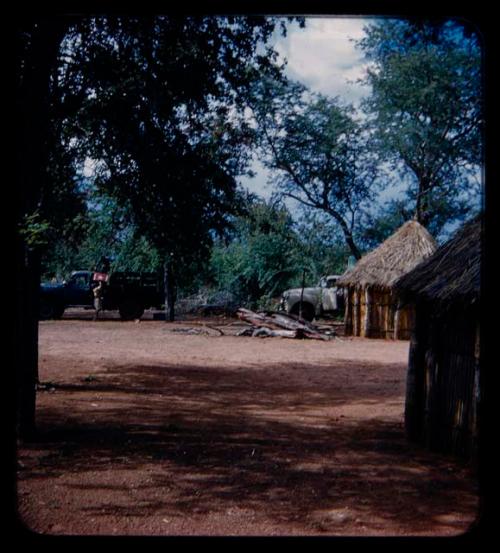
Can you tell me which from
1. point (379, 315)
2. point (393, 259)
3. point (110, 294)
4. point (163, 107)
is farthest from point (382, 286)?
point (163, 107)

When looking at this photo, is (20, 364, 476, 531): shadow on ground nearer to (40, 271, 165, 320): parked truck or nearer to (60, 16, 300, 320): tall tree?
(60, 16, 300, 320): tall tree

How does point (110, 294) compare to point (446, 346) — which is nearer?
point (446, 346)

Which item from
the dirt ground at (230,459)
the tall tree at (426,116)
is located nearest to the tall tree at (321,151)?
the tall tree at (426,116)

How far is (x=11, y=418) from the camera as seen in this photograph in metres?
2.27

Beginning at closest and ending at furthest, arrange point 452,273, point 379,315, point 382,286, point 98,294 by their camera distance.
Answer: point 452,273 → point 382,286 → point 379,315 → point 98,294

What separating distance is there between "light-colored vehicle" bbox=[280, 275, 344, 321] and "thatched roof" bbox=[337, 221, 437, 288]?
3.21 m

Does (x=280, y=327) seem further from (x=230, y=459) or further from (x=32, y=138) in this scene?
(x=230, y=459)

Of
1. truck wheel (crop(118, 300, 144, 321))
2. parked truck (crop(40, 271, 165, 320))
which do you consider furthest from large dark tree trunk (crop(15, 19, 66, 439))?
truck wheel (crop(118, 300, 144, 321))

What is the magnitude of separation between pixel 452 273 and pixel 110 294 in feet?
59.3

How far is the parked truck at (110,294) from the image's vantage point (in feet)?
71.9

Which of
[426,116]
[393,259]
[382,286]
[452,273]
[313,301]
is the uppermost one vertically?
[426,116]

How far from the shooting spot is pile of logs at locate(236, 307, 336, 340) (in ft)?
60.2

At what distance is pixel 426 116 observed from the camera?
25547mm

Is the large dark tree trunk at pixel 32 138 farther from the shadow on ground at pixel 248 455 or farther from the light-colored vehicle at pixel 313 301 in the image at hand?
the light-colored vehicle at pixel 313 301
